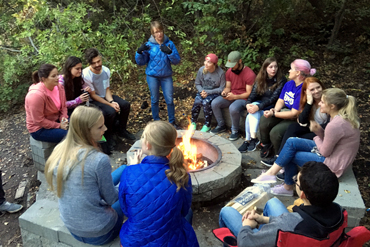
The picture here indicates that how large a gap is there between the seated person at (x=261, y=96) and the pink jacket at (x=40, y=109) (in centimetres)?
286

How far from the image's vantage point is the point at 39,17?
6.30 m

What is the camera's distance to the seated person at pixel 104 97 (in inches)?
190

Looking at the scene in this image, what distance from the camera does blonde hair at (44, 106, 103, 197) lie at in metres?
2.28

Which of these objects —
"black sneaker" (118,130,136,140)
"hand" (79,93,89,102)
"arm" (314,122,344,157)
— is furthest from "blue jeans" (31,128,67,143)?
"arm" (314,122,344,157)

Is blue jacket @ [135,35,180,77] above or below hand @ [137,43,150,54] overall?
below

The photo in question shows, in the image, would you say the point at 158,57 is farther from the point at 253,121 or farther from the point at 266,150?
the point at 266,150

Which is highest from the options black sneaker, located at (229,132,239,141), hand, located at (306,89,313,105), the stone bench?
hand, located at (306,89,313,105)

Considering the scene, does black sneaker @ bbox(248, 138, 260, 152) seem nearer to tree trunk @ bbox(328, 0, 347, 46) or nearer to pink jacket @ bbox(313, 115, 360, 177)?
pink jacket @ bbox(313, 115, 360, 177)

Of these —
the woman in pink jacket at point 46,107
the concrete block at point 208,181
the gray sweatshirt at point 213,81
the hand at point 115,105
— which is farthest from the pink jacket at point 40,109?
the gray sweatshirt at point 213,81

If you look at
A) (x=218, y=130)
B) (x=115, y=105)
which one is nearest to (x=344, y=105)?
(x=218, y=130)

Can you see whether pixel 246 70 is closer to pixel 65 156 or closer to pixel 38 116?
pixel 38 116

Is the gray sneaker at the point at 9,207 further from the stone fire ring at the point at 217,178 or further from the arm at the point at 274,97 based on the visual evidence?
the arm at the point at 274,97

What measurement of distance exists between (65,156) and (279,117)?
130 inches

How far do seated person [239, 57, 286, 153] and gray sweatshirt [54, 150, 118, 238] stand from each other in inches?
116
